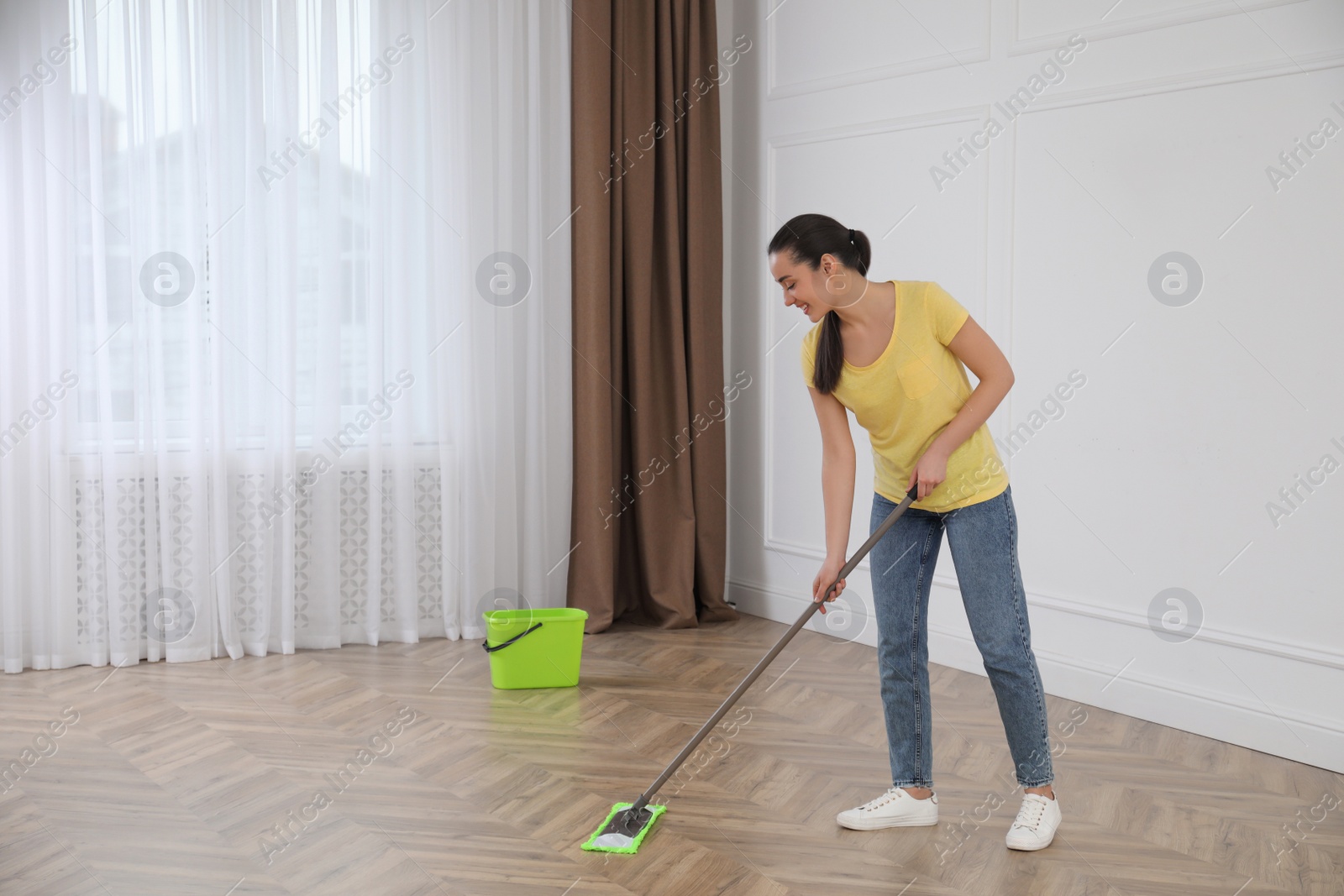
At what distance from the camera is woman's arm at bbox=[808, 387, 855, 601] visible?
2.16m

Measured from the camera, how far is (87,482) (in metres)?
3.29

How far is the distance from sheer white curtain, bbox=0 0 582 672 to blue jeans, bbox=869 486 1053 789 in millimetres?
1947

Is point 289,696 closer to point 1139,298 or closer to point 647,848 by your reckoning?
point 647,848

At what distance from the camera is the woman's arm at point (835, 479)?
85.0 inches

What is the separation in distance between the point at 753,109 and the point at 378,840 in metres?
3.02

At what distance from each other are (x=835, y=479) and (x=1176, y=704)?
137cm

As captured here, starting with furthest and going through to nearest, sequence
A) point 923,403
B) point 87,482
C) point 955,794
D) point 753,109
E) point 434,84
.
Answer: point 753,109 → point 434,84 → point 87,482 → point 955,794 → point 923,403

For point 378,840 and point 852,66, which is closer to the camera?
point 378,840

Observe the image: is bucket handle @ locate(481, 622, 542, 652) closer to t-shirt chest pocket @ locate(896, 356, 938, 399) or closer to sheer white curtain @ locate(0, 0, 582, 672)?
sheer white curtain @ locate(0, 0, 582, 672)

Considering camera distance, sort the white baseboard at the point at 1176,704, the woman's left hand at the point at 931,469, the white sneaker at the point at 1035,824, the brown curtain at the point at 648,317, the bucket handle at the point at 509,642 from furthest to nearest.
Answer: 1. the brown curtain at the point at 648,317
2. the bucket handle at the point at 509,642
3. the white baseboard at the point at 1176,704
4. the white sneaker at the point at 1035,824
5. the woman's left hand at the point at 931,469

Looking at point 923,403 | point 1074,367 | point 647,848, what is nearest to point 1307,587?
point 1074,367

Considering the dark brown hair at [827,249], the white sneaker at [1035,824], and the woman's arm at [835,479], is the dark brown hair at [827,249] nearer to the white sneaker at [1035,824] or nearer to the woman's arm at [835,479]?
the woman's arm at [835,479]

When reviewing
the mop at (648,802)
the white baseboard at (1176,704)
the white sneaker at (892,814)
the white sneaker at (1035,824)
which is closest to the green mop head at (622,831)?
the mop at (648,802)

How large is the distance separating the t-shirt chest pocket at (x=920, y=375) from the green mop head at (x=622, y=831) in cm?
102
